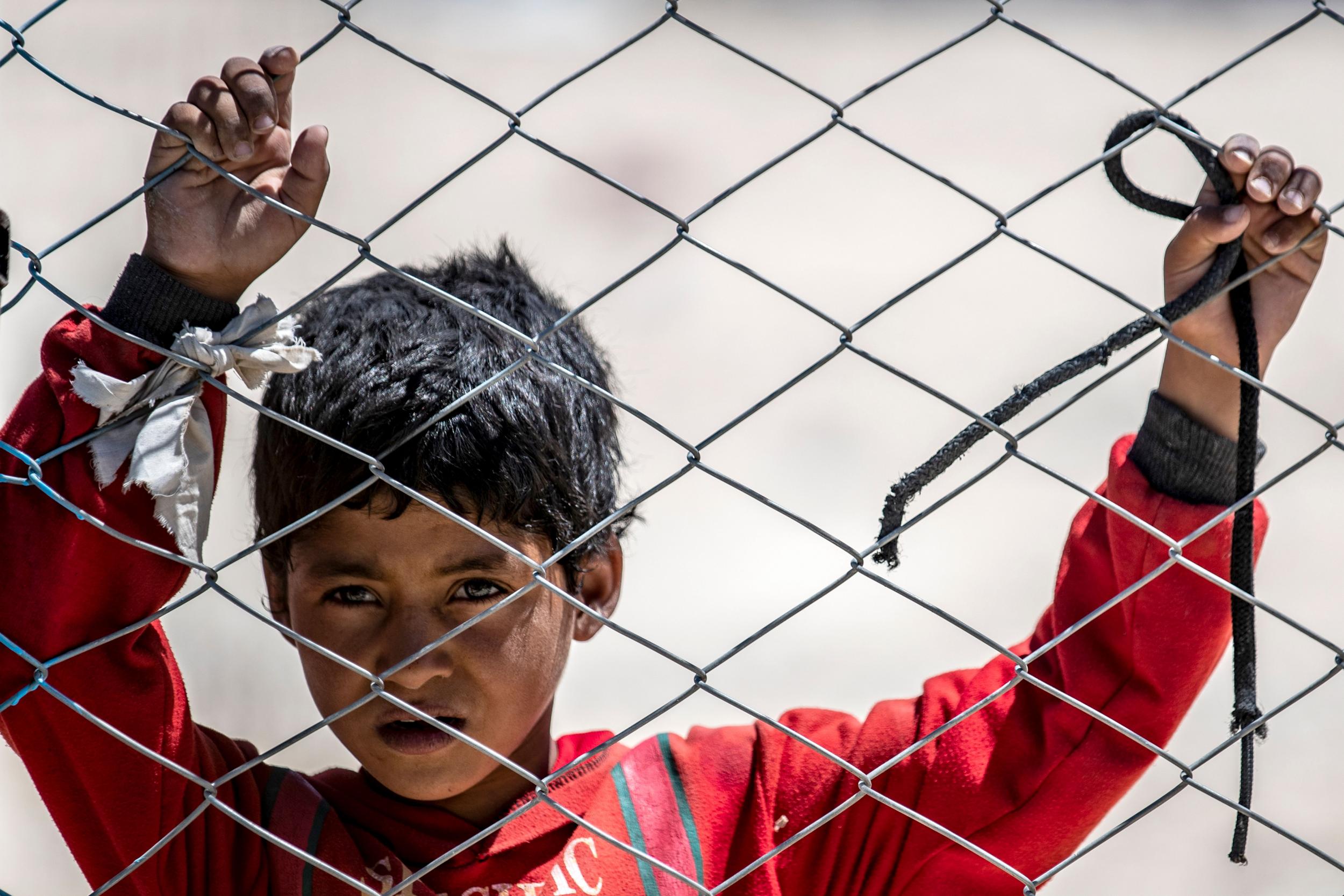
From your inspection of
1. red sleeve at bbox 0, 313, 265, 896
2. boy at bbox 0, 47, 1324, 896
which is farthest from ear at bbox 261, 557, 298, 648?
red sleeve at bbox 0, 313, 265, 896

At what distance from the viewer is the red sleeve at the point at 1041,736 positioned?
125cm

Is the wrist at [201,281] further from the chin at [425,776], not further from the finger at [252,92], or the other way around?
the chin at [425,776]

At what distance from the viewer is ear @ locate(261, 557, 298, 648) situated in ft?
4.58

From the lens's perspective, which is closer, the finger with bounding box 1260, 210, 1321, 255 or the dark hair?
the finger with bounding box 1260, 210, 1321, 255

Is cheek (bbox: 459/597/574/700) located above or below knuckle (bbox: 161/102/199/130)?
below

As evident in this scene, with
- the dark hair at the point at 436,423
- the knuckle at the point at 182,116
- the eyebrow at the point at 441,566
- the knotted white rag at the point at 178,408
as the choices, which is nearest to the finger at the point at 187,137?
the knuckle at the point at 182,116

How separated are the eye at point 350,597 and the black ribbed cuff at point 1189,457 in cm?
68

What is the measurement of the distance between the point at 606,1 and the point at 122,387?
4.64 metres

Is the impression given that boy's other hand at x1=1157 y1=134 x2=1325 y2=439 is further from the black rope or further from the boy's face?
the boy's face

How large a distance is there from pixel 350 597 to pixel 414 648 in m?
0.09

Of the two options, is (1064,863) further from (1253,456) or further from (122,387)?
(122,387)

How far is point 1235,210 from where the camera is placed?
3.54 ft

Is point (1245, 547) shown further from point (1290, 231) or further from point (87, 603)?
point (87, 603)

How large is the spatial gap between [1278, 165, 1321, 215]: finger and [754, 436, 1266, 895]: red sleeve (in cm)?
27
